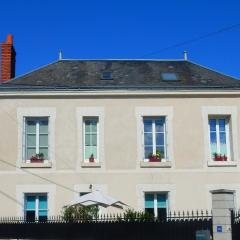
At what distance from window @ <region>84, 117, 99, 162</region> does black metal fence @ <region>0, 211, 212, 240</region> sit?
3.19 metres

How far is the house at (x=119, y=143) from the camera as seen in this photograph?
1883cm

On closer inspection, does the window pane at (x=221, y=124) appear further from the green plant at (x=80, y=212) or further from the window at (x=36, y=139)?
the window at (x=36, y=139)

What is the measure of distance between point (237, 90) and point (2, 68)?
8.88 meters

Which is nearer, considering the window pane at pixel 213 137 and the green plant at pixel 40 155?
the green plant at pixel 40 155

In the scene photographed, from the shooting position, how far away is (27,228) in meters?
16.3

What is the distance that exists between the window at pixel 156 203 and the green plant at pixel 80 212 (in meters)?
2.34

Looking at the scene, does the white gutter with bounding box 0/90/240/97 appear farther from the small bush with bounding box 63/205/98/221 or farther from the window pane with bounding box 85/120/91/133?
the small bush with bounding box 63/205/98/221

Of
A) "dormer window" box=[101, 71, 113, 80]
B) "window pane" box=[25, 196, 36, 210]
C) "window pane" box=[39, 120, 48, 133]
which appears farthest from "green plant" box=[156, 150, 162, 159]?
"window pane" box=[25, 196, 36, 210]

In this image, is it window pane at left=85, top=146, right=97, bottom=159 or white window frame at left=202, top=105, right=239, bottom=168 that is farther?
window pane at left=85, top=146, right=97, bottom=159

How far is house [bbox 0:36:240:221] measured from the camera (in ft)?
61.8

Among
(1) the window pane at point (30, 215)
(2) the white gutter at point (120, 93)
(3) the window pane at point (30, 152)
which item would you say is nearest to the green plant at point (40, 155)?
(3) the window pane at point (30, 152)

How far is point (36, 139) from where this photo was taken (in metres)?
19.3

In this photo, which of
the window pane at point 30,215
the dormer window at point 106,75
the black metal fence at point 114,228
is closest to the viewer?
the black metal fence at point 114,228

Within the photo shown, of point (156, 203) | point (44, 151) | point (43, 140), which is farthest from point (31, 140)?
point (156, 203)
